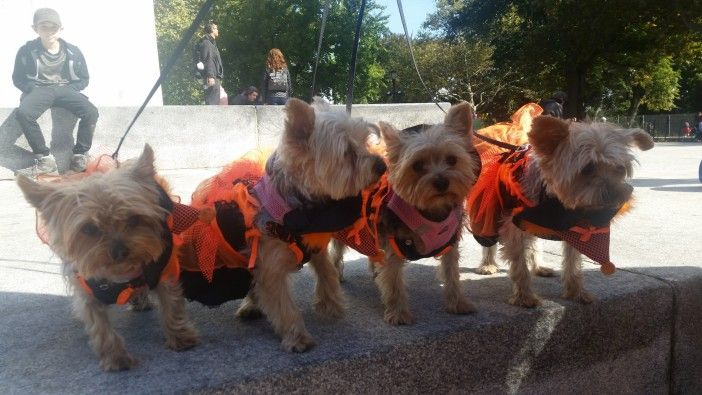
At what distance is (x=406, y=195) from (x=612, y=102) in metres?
61.9

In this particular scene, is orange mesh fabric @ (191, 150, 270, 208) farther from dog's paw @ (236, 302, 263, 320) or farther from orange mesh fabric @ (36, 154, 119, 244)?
dog's paw @ (236, 302, 263, 320)

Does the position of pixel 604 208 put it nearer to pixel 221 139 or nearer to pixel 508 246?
pixel 508 246

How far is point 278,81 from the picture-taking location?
1266 centimetres

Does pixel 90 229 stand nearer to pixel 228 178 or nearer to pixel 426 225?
pixel 228 178

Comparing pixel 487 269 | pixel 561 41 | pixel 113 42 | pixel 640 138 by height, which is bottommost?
pixel 487 269

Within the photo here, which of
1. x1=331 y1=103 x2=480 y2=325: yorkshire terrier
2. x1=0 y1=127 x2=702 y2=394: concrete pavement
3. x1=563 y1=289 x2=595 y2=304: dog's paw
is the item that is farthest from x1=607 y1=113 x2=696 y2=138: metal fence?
x1=331 y1=103 x2=480 y2=325: yorkshire terrier

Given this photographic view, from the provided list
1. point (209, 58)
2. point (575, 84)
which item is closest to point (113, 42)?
point (209, 58)

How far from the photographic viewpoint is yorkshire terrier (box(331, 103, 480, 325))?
11.2 ft

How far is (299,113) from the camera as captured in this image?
10.1ft

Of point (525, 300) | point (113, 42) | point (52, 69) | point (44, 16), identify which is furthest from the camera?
point (113, 42)

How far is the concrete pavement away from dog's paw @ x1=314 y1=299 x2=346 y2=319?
89mm

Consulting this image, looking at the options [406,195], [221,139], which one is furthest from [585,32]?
[406,195]

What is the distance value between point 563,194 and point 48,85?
25.2ft

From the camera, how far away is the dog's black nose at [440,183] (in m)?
3.33
